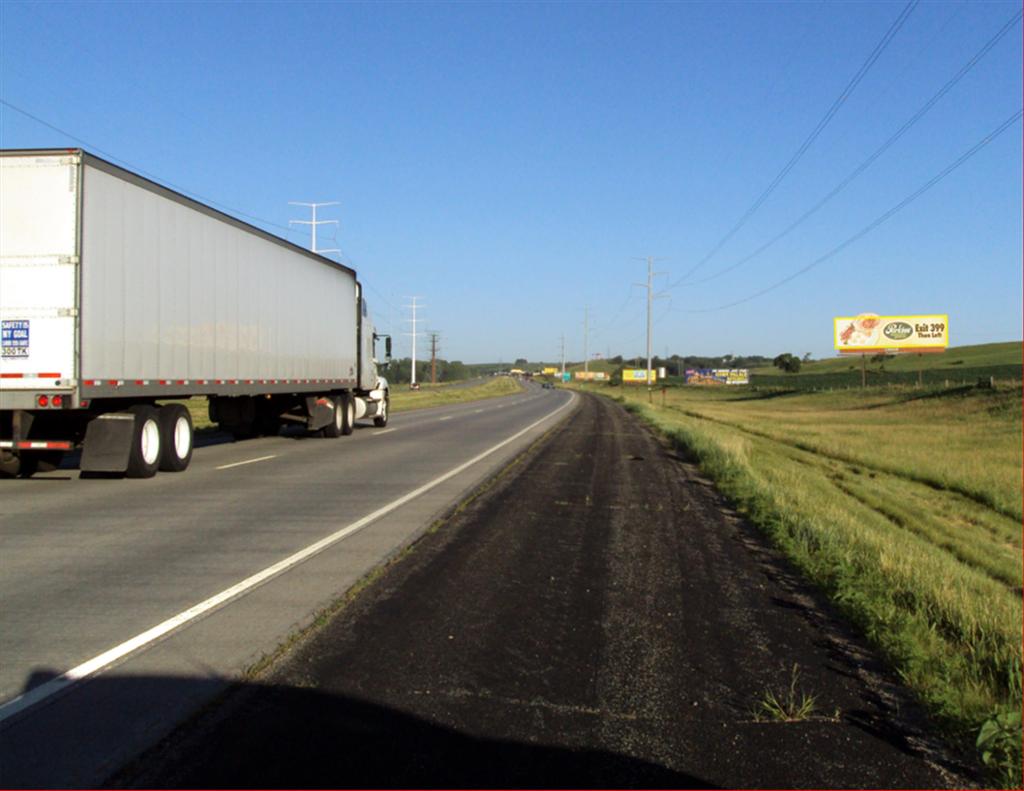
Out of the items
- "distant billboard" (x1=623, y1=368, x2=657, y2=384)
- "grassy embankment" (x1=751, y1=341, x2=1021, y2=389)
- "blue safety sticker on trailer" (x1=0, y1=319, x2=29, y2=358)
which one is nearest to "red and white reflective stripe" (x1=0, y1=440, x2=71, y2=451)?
"blue safety sticker on trailer" (x1=0, y1=319, x2=29, y2=358)

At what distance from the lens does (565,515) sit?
11938mm

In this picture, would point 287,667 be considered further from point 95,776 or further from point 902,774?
point 902,774

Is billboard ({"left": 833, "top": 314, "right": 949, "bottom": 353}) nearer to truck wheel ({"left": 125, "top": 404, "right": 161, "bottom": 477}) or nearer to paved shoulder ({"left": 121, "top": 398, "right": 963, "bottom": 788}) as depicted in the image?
truck wheel ({"left": 125, "top": 404, "right": 161, "bottom": 477})

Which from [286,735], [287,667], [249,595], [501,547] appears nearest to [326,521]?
[501,547]

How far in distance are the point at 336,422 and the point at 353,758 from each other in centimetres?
2278

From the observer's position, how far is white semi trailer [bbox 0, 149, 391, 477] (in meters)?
13.2

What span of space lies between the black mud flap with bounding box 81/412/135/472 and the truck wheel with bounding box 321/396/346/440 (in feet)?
36.4

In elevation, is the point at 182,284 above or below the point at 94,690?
above

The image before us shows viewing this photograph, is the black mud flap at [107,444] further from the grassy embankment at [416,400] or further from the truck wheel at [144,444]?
the grassy embankment at [416,400]

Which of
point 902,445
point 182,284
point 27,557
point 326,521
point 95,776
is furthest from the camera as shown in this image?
point 902,445

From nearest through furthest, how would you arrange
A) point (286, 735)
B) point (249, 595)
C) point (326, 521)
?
point (286, 735), point (249, 595), point (326, 521)

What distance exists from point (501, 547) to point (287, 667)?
13.6ft

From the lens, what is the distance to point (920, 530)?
59.0 ft

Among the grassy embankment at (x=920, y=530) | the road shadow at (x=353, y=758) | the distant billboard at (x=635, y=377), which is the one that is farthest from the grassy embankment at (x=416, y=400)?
the distant billboard at (x=635, y=377)
